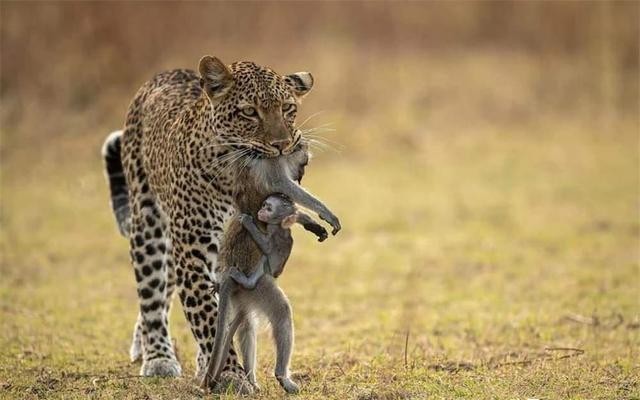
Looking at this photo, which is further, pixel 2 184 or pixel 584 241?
pixel 2 184

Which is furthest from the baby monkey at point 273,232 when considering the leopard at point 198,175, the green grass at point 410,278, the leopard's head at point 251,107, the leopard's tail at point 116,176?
the leopard's tail at point 116,176

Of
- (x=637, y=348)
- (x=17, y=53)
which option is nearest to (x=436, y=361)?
(x=637, y=348)

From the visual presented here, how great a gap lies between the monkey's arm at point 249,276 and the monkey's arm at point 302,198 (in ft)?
1.29

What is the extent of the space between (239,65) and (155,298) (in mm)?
1966

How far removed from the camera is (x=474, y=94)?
24.6m

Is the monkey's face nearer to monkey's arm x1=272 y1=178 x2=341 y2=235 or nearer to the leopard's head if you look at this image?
monkey's arm x1=272 y1=178 x2=341 y2=235

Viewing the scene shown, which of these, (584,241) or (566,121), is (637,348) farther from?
(566,121)

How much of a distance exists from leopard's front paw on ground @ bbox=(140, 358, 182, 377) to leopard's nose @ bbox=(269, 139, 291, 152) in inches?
79.7

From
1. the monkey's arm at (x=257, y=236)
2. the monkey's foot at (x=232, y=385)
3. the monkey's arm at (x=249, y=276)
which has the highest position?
the monkey's arm at (x=257, y=236)

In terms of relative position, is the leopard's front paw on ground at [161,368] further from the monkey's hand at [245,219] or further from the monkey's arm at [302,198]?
the monkey's arm at [302,198]

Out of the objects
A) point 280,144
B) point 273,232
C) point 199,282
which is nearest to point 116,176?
point 199,282

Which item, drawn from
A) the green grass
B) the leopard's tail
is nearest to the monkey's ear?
the green grass

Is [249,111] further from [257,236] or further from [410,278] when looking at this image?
[410,278]

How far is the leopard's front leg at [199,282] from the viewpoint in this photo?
26.2ft
